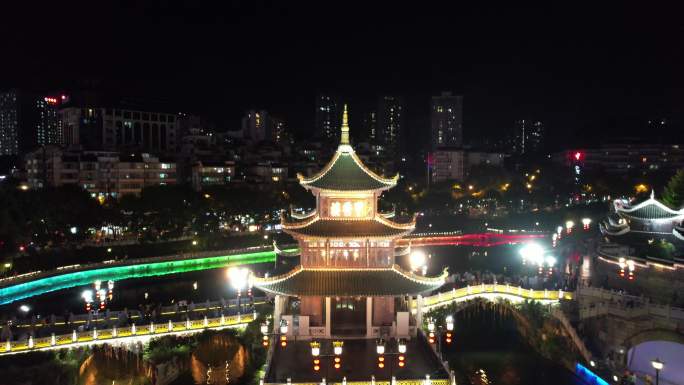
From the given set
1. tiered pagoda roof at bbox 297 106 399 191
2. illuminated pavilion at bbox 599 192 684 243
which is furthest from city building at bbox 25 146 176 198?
illuminated pavilion at bbox 599 192 684 243

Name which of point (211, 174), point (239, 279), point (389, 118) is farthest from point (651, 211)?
point (389, 118)

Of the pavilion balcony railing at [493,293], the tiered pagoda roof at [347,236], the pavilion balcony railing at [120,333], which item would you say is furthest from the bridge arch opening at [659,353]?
the pavilion balcony railing at [120,333]

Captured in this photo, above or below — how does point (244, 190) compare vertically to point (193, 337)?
above

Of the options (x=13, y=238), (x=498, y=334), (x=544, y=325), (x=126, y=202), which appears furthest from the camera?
(x=126, y=202)

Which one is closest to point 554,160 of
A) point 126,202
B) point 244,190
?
point 244,190

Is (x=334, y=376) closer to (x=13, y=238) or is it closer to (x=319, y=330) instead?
(x=319, y=330)

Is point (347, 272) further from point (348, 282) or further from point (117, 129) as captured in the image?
point (117, 129)

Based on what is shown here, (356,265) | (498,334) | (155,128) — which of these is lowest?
(498,334)

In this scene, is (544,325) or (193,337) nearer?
(193,337)
